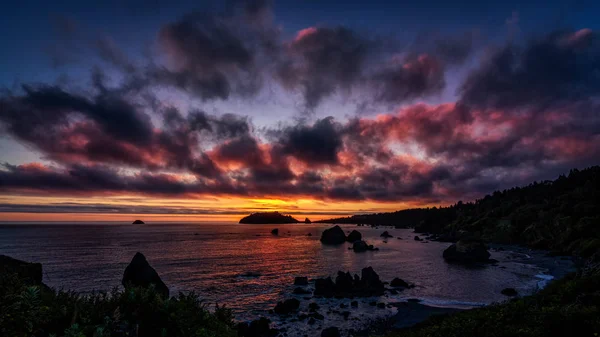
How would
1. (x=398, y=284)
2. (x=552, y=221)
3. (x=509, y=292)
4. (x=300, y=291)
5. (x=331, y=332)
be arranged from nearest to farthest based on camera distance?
1. (x=331, y=332)
2. (x=509, y=292)
3. (x=300, y=291)
4. (x=398, y=284)
5. (x=552, y=221)

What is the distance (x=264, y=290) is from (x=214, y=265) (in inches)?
1217

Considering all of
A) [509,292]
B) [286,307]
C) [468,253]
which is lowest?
[468,253]

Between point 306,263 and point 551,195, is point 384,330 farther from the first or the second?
point 551,195

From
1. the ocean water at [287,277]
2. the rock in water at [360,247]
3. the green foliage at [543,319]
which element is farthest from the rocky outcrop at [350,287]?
the rock in water at [360,247]

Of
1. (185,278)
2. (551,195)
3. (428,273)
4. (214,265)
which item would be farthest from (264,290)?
(551,195)

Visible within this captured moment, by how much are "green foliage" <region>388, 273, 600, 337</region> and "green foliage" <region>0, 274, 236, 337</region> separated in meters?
13.4

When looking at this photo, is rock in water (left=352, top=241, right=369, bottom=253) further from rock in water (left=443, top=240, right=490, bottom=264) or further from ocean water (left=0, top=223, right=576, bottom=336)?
rock in water (left=443, top=240, right=490, bottom=264)

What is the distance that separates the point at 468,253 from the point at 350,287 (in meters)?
53.4

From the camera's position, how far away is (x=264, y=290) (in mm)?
53969

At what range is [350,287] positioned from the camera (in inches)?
2048

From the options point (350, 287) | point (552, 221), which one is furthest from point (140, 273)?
point (552, 221)

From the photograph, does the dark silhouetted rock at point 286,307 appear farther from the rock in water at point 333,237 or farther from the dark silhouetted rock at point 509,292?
the rock in water at point 333,237

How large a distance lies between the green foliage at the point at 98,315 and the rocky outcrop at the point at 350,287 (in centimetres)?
4528

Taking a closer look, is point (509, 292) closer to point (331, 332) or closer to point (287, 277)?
point (331, 332)
